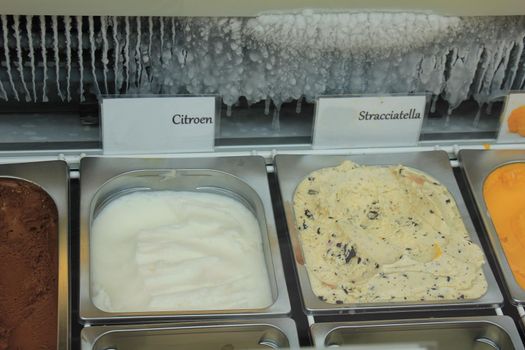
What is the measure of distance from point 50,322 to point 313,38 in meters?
0.70

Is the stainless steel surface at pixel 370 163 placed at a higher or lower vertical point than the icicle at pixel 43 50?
lower

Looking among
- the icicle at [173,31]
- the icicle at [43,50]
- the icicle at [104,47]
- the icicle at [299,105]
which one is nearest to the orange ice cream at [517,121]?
the icicle at [299,105]

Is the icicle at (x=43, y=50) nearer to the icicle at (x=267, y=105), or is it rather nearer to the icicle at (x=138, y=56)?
the icicle at (x=138, y=56)

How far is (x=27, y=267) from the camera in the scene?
4.44ft

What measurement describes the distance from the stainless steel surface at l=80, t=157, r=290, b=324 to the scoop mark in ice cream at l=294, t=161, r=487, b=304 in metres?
0.06

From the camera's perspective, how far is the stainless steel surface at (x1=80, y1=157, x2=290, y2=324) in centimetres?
142

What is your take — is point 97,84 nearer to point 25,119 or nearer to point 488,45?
point 25,119

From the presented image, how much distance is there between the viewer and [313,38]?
1.46 metres

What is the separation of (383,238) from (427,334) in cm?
21

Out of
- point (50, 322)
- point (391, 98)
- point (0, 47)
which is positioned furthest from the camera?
point (391, 98)

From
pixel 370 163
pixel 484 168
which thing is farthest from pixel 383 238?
Result: pixel 484 168

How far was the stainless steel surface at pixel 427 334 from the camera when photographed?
1296 mm

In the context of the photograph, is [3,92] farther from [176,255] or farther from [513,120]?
[513,120]

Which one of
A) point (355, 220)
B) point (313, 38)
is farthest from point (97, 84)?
point (355, 220)
